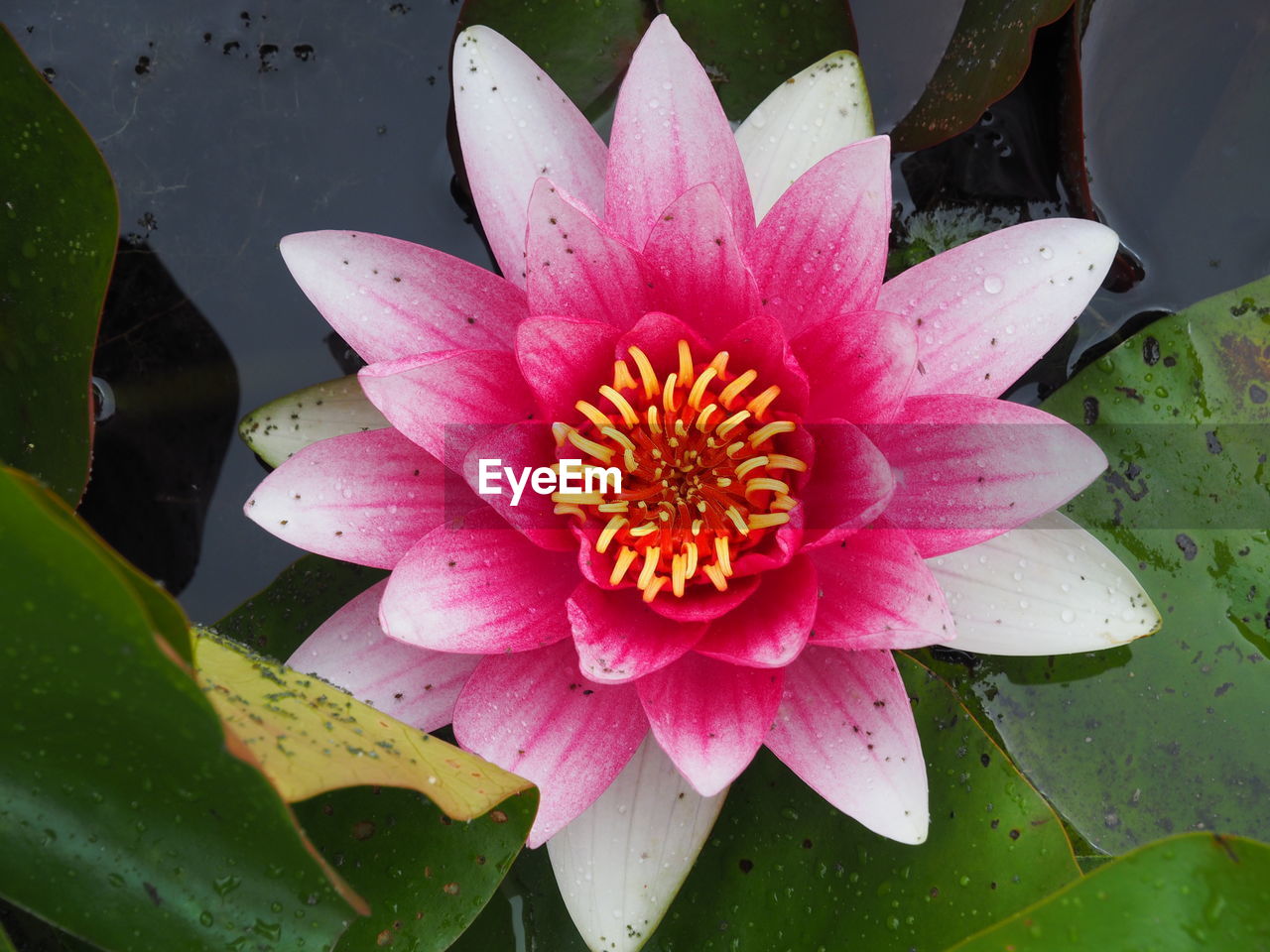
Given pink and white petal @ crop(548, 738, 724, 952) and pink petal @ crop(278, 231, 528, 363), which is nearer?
pink petal @ crop(278, 231, 528, 363)

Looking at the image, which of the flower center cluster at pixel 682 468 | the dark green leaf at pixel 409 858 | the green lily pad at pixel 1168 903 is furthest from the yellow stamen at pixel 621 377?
the green lily pad at pixel 1168 903

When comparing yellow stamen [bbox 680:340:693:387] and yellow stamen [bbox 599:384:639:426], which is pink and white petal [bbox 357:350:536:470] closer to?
yellow stamen [bbox 599:384:639:426]

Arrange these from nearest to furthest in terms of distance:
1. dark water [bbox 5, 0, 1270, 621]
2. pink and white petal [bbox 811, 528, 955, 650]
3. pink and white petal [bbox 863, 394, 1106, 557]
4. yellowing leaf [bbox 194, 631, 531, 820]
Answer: yellowing leaf [bbox 194, 631, 531, 820], pink and white petal [bbox 811, 528, 955, 650], pink and white petal [bbox 863, 394, 1106, 557], dark water [bbox 5, 0, 1270, 621]

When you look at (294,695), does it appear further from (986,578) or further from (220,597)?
(986,578)

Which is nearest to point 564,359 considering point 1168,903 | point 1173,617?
point 1168,903

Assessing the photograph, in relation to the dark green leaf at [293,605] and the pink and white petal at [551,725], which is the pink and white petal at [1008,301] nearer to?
the pink and white petal at [551,725]

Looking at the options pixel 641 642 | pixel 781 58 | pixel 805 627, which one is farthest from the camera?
pixel 781 58

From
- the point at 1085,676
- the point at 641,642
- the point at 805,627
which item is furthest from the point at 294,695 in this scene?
the point at 1085,676

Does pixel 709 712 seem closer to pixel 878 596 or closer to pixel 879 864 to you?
pixel 878 596

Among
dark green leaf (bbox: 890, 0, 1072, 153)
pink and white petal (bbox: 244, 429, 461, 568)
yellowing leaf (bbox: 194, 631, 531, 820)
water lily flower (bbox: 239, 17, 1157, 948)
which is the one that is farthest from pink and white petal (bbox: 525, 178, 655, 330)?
dark green leaf (bbox: 890, 0, 1072, 153)
